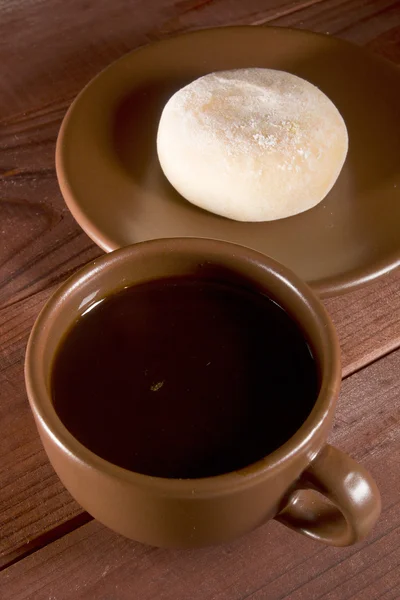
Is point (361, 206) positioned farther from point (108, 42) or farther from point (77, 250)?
point (108, 42)

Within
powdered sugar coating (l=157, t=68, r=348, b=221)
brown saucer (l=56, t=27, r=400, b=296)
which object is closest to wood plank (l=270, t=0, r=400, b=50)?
brown saucer (l=56, t=27, r=400, b=296)

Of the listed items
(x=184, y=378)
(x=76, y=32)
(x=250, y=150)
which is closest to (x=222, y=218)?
(x=250, y=150)

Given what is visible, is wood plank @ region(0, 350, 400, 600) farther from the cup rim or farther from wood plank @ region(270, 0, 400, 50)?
wood plank @ region(270, 0, 400, 50)

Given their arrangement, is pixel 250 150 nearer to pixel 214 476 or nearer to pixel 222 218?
pixel 222 218

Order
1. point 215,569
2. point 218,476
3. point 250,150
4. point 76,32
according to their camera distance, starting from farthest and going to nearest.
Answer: point 76,32 → point 250,150 → point 215,569 → point 218,476

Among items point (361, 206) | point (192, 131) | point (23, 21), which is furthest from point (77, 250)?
point (23, 21)

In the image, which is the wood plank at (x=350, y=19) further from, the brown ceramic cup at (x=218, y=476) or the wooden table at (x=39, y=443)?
the brown ceramic cup at (x=218, y=476)

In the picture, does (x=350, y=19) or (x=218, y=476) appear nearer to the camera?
(x=218, y=476)

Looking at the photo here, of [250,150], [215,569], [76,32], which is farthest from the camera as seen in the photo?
[76,32]
